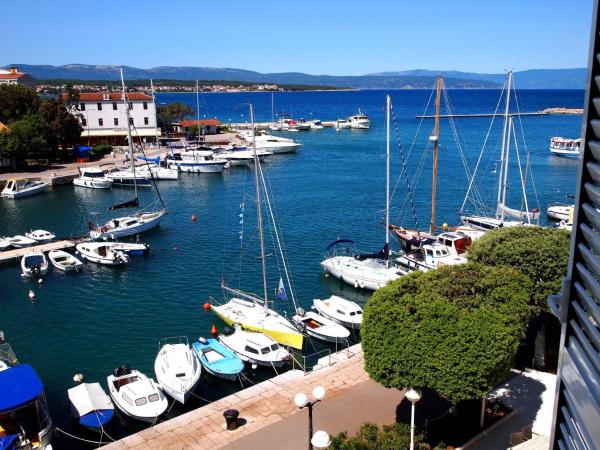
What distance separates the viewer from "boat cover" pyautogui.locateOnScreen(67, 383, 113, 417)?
19078 mm

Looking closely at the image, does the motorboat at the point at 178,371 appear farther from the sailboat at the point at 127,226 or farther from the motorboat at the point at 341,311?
the sailboat at the point at 127,226

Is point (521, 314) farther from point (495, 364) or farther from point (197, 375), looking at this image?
point (197, 375)

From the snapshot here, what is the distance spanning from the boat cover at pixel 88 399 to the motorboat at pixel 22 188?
1563 inches

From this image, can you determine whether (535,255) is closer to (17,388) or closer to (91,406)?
(91,406)

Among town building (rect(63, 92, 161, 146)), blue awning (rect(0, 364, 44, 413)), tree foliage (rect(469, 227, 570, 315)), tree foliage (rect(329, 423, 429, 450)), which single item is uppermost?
town building (rect(63, 92, 161, 146))

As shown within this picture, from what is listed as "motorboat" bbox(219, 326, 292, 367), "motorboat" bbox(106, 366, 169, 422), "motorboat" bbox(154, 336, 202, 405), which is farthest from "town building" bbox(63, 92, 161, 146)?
"motorboat" bbox(106, 366, 169, 422)

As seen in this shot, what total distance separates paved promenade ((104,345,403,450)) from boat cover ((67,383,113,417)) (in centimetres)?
268

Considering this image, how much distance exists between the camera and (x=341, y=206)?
51.3 meters

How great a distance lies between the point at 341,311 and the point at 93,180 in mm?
40326

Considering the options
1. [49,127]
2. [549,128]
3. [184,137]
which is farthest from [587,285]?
[549,128]

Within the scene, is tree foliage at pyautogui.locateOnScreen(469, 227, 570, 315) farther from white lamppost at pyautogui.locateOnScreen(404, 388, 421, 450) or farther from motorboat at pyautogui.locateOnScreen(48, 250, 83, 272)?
motorboat at pyautogui.locateOnScreen(48, 250, 83, 272)

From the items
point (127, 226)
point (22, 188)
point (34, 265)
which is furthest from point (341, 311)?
point (22, 188)

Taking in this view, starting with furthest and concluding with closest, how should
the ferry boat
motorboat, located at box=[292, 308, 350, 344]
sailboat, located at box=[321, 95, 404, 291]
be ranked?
the ferry boat < sailboat, located at box=[321, 95, 404, 291] < motorboat, located at box=[292, 308, 350, 344]

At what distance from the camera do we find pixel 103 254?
3678 cm
